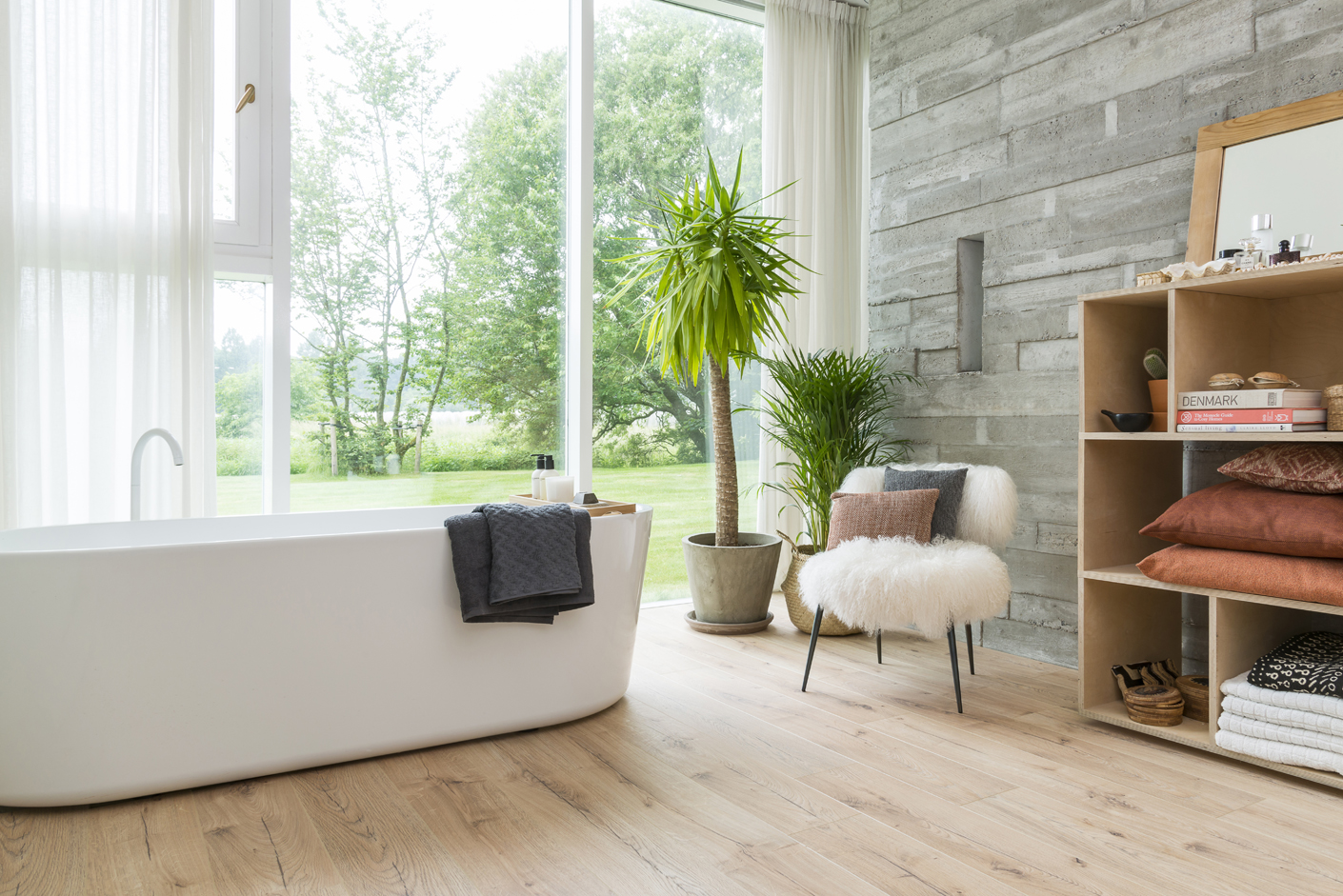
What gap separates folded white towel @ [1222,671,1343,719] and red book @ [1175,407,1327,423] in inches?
24.8

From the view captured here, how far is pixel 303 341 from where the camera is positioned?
3.34 m

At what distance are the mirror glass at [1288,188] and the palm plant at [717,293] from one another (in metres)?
1.42

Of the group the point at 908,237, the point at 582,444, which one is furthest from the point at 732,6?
the point at 582,444

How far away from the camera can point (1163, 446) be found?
273cm

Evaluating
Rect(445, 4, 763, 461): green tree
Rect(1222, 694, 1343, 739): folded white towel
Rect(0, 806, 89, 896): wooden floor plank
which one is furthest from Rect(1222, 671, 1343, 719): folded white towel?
Rect(0, 806, 89, 896): wooden floor plank

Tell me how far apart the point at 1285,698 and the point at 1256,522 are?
41 centimetres

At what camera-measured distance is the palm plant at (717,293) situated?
11.2ft

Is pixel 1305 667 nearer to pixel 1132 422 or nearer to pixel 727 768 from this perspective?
pixel 1132 422

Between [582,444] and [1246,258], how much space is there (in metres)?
2.44

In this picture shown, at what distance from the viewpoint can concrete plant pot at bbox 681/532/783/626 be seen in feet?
11.7

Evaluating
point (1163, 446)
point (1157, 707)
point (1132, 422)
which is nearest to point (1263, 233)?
point (1132, 422)

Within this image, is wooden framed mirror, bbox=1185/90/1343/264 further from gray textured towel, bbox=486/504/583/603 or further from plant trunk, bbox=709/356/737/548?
gray textured towel, bbox=486/504/583/603

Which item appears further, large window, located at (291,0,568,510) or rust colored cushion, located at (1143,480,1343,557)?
large window, located at (291,0,568,510)

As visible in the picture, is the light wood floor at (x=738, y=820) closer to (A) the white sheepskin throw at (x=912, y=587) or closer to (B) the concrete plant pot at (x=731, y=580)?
(A) the white sheepskin throw at (x=912, y=587)
